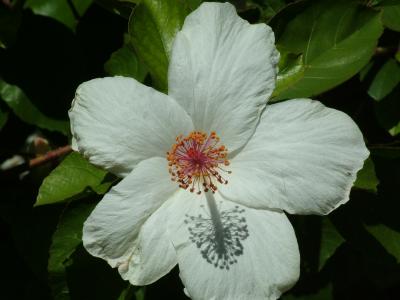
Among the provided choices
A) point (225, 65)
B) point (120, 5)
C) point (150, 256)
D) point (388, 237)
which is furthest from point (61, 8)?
point (388, 237)

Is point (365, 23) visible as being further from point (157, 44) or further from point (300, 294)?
point (300, 294)

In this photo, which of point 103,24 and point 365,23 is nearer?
point 365,23

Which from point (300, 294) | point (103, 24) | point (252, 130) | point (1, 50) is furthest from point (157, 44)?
point (300, 294)

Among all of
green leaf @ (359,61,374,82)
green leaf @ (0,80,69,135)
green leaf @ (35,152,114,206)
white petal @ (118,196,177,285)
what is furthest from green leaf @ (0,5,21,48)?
green leaf @ (359,61,374,82)

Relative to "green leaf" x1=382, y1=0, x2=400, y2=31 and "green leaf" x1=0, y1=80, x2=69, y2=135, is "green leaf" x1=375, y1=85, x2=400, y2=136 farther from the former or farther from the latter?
"green leaf" x1=0, y1=80, x2=69, y2=135

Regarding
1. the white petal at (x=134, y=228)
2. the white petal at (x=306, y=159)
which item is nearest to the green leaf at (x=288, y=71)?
the white petal at (x=306, y=159)

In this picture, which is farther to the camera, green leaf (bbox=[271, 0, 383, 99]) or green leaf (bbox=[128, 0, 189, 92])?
green leaf (bbox=[271, 0, 383, 99])

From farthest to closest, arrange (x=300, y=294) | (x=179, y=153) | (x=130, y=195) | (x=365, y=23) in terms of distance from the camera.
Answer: (x=300, y=294) → (x=365, y=23) → (x=179, y=153) → (x=130, y=195)
